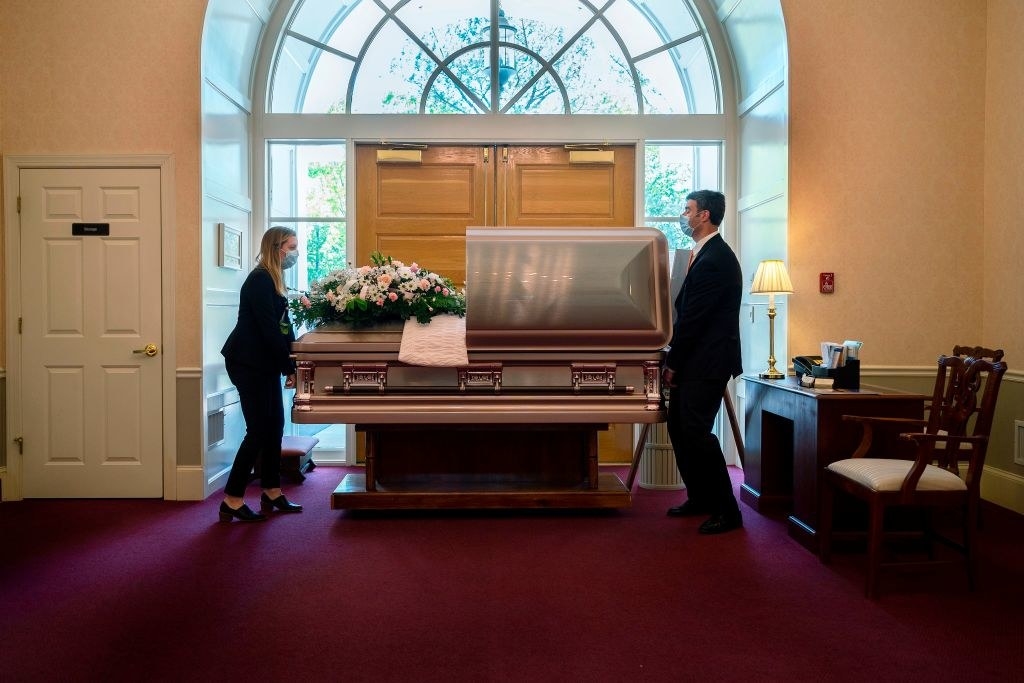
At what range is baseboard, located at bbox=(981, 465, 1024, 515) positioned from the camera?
14.4 ft

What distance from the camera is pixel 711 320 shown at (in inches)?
154

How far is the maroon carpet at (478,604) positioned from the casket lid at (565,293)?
3.52 ft

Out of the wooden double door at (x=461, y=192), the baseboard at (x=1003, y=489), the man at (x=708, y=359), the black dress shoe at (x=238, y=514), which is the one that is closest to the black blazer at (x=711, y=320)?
the man at (x=708, y=359)

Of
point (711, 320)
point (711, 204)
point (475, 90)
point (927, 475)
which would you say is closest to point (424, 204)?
point (475, 90)

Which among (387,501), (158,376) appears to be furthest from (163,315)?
(387,501)

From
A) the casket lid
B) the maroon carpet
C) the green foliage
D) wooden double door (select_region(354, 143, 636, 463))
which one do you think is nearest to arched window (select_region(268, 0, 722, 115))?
wooden double door (select_region(354, 143, 636, 463))

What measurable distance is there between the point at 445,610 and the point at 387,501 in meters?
1.32

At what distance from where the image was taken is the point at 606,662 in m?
2.43

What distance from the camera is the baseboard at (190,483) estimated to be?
4.69 metres

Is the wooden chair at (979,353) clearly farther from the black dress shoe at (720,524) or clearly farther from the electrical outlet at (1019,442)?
the black dress shoe at (720,524)

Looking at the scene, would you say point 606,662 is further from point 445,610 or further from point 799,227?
point 799,227

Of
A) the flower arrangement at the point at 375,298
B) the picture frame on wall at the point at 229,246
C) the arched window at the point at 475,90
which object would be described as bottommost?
the flower arrangement at the point at 375,298

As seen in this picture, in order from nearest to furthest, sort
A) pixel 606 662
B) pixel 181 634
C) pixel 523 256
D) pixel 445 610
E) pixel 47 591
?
pixel 606 662, pixel 181 634, pixel 445 610, pixel 47 591, pixel 523 256

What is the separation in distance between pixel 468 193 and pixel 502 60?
3.79ft
